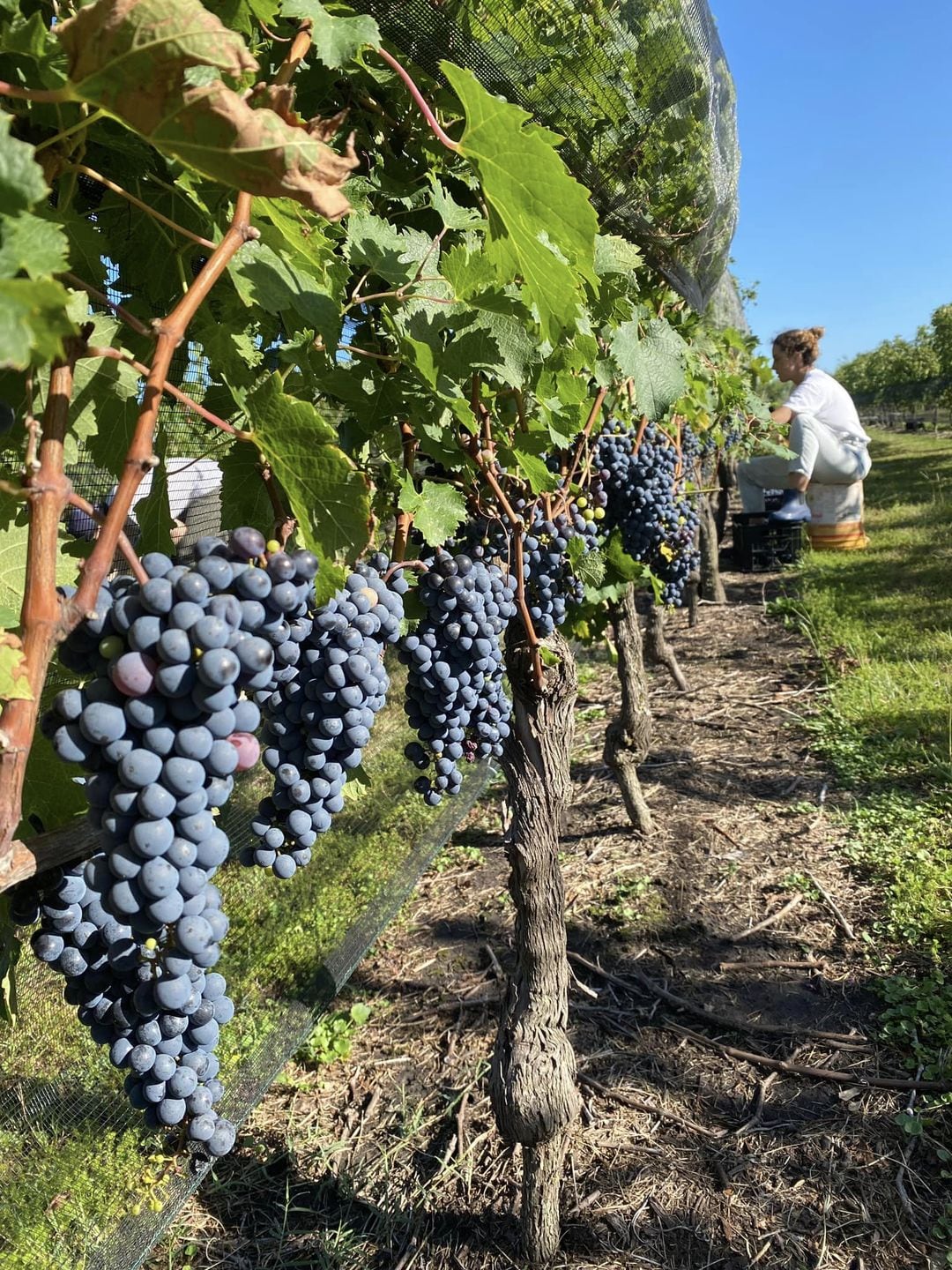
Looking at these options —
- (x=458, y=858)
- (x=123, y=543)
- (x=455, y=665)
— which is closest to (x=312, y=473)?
(x=123, y=543)

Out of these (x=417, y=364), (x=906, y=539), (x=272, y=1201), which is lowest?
(x=272, y=1201)

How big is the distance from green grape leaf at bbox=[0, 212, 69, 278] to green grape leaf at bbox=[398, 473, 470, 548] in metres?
0.80

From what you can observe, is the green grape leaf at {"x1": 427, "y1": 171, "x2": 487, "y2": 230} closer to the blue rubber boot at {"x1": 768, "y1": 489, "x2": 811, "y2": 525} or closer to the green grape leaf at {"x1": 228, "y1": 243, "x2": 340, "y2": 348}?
the green grape leaf at {"x1": 228, "y1": 243, "x2": 340, "y2": 348}

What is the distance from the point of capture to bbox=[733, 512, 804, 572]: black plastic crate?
364 inches

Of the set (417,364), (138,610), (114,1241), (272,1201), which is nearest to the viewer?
(138,610)

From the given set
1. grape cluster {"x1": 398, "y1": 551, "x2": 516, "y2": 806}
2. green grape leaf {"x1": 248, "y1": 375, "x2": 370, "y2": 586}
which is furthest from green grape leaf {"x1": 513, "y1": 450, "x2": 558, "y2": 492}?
green grape leaf {"x1": 248, "y1": 375, "x2": 370, "y2": 586}

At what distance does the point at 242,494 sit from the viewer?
128 cm

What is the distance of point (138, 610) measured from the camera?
71cm

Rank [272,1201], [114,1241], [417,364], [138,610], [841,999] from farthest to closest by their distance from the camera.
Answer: [841,999]
[272,1201]
[114,1241]
[417,364]
[138,610]

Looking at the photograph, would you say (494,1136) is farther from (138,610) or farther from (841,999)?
(138,610)

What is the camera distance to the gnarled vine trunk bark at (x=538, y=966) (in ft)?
6.97

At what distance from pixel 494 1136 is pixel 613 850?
1.69m

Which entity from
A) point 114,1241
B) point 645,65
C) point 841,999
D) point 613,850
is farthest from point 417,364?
point 613,850

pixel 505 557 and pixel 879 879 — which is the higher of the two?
pixel 505 557
